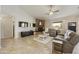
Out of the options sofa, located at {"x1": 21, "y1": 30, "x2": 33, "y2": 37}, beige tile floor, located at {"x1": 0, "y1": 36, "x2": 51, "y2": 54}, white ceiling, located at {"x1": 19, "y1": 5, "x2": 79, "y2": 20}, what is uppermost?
white ceiling, located at {"x1": 19, "y1": 5, "x2": 79, "y2": 20}

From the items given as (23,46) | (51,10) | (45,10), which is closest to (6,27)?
(23,46)

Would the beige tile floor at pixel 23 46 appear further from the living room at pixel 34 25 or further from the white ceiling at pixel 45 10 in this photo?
the white ceiling at pixel 45 10

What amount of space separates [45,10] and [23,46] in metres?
0.87

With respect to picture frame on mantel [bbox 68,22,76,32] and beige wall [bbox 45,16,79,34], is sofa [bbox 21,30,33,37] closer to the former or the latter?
beige wall [bbox 45,16,79,34]

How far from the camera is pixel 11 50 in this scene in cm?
162

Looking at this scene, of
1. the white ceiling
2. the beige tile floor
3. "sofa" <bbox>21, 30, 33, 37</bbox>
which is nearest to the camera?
the white ceiling

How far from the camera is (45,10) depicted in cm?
163

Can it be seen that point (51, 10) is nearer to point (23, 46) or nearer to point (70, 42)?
point (70, 42)

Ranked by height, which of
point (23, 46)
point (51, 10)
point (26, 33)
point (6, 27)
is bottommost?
point (23, 46)

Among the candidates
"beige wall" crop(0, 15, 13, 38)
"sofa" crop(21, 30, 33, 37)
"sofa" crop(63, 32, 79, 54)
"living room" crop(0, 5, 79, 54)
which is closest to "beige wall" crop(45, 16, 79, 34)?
"living room" crop(0, 5, 79, 54)

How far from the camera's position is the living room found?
62.4 inches
